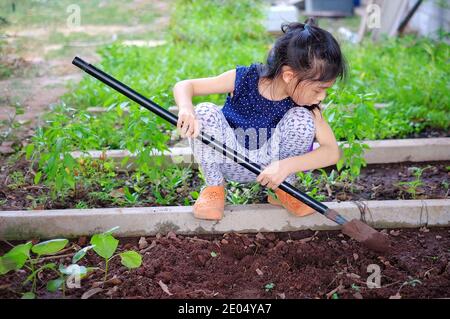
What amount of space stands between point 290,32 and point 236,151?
1.88 feet

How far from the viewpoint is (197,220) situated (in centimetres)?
256

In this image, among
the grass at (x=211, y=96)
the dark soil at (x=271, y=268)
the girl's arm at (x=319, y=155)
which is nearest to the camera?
the dark soil at (x=271, y=268)

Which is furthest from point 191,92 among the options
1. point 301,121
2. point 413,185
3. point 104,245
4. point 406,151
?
point 406,151

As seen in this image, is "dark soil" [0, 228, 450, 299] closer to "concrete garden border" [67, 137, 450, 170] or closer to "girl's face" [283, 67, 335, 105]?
"girl's face" [283, 67, 335, 105]

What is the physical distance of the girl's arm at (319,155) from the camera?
7.88 ft

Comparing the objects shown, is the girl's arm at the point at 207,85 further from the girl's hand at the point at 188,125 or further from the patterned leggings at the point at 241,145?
the girl's hand at the point at 188,125

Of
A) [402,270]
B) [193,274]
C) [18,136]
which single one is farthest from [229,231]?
[18,136]

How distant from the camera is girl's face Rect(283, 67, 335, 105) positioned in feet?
7.61

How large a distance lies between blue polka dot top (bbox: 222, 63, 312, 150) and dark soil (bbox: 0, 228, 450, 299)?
478 mm

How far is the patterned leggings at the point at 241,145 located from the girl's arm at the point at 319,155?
5cm

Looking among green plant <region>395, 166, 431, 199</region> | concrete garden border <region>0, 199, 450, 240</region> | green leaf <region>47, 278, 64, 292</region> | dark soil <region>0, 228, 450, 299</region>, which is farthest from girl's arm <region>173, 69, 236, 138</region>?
green plant <region>395, 166, 431, 199</region>

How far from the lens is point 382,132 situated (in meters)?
3.47

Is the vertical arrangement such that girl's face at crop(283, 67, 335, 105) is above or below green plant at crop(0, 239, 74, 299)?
above

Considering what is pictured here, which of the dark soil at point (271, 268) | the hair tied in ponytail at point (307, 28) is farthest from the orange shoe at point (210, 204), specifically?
the hair tied in ponytail at point (307, 28)
